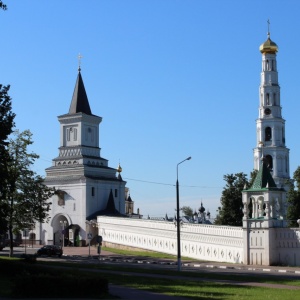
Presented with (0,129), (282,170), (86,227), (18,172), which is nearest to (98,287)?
(0,129)

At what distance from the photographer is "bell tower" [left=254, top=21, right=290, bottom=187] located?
8844 centimetres

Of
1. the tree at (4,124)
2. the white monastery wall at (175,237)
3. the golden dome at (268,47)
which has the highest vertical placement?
the golden dome at (268,47)

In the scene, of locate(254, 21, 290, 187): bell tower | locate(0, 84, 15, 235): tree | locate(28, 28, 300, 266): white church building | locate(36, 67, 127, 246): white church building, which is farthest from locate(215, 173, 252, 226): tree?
locate(0, 84, 15, 235): tree

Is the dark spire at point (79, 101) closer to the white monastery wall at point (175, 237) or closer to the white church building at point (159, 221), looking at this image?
the white church building at point (159, 221)

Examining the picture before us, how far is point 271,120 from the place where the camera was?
8888 cm

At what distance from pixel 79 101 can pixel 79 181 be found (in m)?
10.5

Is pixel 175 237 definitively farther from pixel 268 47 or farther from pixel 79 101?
pixel 268 47

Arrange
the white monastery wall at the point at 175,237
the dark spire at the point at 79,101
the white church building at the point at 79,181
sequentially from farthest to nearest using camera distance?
the dark spire at the point at 79,101 < the white church building at the point at 79,181 < the white monastery wall at the point at 175,237

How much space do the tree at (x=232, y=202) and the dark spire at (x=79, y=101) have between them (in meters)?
24.9

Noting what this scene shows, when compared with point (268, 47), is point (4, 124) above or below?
below

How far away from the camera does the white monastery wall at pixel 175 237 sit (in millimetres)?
50406

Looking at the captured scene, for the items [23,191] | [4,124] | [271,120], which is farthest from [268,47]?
[4,124]

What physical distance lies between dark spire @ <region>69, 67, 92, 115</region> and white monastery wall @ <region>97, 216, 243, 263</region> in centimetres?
1462

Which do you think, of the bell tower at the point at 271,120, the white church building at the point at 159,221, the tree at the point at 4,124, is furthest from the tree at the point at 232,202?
the tree at the point at 4,124
